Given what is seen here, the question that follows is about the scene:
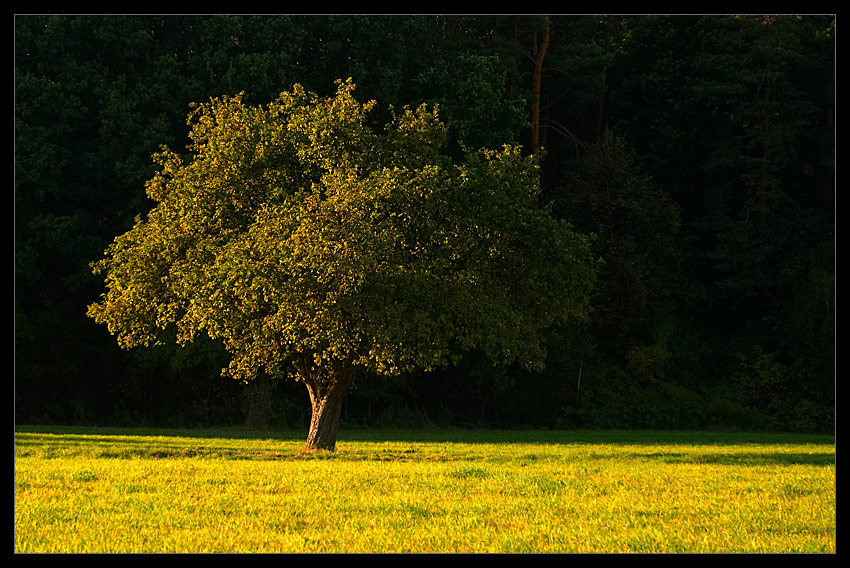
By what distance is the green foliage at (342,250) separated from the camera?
2456 cm

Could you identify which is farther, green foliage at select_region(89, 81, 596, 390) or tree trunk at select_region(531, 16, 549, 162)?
tree trunk at select_region(531, 16, 549, 162)

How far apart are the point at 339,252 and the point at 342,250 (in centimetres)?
9

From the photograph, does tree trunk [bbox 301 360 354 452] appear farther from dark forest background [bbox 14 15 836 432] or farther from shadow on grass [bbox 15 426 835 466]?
dark forest background [bbox 14 15 836 432]

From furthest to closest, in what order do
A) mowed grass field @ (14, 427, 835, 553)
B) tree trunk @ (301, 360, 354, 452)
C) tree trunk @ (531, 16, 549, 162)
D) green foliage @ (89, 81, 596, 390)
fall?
tree trunk @ (531, 16, 549, 162) → tree trunk @ (301, 360, 354, 452) → green foliage @ (89, 81, 596, 390) → mowed grass field @ (14, 427, 835, 553)

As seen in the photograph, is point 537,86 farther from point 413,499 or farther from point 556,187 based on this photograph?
point 413,499

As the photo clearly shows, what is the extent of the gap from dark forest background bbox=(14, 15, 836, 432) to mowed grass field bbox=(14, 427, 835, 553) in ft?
46.0

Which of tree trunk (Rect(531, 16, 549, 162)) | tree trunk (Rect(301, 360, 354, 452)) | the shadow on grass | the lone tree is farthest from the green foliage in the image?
tree trunk (Rect(531, 16, 549, 162))

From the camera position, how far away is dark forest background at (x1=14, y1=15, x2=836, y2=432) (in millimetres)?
42625

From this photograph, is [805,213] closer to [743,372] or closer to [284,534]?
[743,372]

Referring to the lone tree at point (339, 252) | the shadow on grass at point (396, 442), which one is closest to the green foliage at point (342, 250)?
the lone tree at point (339, 252)

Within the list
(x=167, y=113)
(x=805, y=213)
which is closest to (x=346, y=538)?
(x=167, y=113)

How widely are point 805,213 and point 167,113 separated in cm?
3172

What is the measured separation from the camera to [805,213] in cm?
5159

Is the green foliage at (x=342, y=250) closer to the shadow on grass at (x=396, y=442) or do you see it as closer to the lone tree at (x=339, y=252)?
the lone tree at (x=339, y=252)
